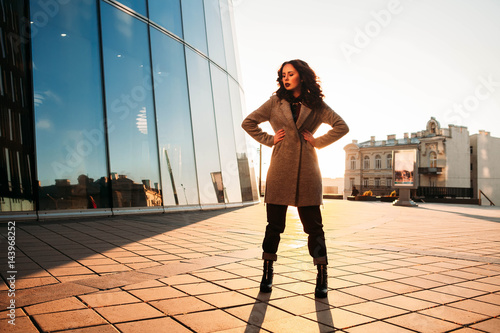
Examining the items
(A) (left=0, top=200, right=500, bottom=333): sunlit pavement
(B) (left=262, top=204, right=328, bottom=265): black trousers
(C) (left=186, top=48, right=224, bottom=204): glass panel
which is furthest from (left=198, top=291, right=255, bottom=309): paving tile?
(C) (left=186, top=48, right=224, bottom=204): glass panel

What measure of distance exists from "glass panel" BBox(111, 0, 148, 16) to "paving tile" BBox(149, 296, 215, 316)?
9359mm

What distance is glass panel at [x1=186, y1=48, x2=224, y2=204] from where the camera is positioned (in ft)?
40.6

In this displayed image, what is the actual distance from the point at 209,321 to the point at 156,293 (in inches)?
27.3

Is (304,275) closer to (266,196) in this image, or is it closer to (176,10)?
(266,196)

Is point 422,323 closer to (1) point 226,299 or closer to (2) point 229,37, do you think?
(1) point 226,299

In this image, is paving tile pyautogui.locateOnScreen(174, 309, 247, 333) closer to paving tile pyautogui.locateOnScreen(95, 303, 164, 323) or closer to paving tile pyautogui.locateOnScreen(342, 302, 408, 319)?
paving tile pyautogui.locateOnScreen(95, 303, 164, 323)

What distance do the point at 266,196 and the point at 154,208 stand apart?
24.0ft

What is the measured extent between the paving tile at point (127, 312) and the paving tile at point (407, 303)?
163 centimetres

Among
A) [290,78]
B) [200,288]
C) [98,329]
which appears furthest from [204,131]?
[98,329]

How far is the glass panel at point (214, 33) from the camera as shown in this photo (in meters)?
14.6

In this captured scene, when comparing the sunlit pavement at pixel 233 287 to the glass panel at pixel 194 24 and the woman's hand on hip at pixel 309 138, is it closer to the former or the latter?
the woman's hand on hip at pixel 309 138

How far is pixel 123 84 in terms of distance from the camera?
9.82m

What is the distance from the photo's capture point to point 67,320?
229 centimetres

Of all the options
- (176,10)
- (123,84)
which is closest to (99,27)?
(123,84)
